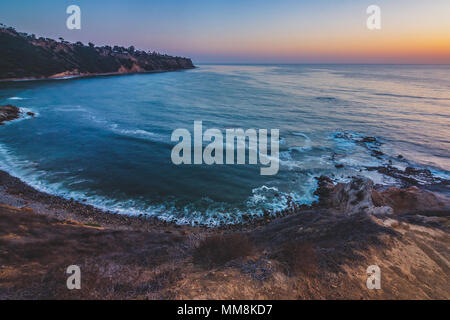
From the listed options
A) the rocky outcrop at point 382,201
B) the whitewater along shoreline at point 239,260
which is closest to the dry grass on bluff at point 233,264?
the whitewater along shoreline at point 239,260

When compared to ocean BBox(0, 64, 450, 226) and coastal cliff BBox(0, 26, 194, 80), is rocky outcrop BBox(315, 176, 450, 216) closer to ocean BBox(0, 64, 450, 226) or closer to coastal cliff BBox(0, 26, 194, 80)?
ocean BBox(0, 64, 450, 226)

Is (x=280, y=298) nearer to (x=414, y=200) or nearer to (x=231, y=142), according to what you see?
(x=414, y=200)

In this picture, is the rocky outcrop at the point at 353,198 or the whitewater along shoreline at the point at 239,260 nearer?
the whitewater along shoreline at the point at 239,260

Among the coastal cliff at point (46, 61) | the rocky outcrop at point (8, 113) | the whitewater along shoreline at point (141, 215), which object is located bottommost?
the whitewater along shoreline at point (141, 215)

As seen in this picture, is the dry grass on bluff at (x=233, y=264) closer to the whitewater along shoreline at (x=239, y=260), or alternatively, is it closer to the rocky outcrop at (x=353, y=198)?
the whitewater along shoreline at (x=239, y=260)

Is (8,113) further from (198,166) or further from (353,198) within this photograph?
(353,198)

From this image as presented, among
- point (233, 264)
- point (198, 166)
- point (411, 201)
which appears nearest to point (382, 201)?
point (411, 201)

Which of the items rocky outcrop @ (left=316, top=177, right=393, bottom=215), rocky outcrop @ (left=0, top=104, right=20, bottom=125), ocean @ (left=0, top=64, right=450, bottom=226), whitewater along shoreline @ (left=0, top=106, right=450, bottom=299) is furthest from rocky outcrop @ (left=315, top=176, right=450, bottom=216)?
rocky outcrop @ (left=0, top=104, right=20, bottom=125)
